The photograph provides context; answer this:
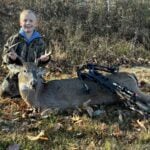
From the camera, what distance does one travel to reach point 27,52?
8.08 metres

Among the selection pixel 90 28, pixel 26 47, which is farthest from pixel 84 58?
pixel 26 47

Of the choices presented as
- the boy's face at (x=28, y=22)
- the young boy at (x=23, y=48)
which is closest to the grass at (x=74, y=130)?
the young boy at (x=23, y=48)

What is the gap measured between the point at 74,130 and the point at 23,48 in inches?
81.1

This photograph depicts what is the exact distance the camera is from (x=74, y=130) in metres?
6.59

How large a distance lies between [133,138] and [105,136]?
0.36 meters

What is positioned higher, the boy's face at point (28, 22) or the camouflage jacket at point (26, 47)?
the boy's face at point (28, 22)

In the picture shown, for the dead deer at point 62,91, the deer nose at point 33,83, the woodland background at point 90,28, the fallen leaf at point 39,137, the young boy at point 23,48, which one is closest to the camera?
the fallen leaf at point 39,137

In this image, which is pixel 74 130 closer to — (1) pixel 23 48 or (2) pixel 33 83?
(2) pixel 33 83

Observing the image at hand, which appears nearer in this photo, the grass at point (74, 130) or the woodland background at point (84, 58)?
the grass at point (74, 130)

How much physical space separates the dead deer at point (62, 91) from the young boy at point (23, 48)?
1.03 feet

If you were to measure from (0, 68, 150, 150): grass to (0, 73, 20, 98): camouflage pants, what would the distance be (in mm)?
407

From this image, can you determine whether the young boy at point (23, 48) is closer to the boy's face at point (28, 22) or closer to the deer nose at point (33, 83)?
the boy's face at point (28, 22)

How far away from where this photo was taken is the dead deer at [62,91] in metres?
7.58

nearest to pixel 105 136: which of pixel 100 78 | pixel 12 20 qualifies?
pixel 100 78
